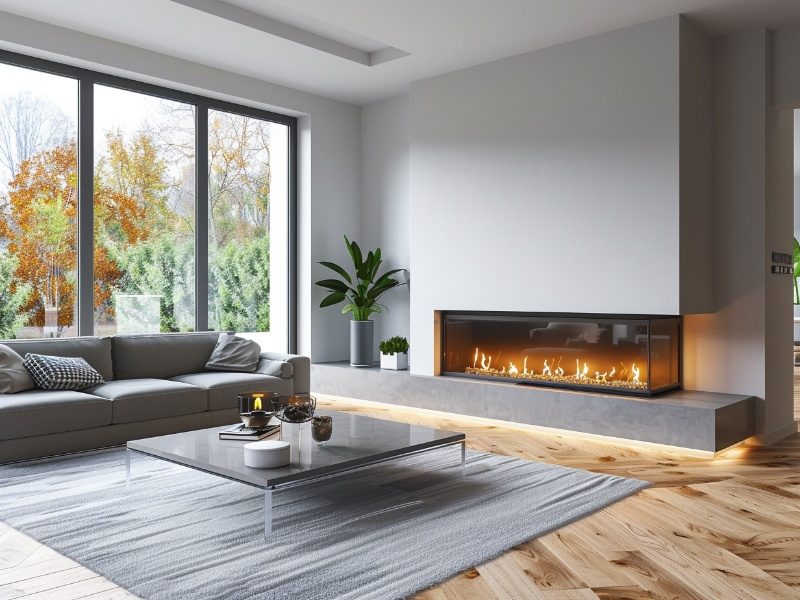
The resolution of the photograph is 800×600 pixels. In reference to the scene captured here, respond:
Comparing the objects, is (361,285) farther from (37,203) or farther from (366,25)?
(37,203)

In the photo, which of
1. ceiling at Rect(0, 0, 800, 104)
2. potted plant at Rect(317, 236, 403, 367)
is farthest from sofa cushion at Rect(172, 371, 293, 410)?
ceiling at Rect(0, 0, 800, 104)

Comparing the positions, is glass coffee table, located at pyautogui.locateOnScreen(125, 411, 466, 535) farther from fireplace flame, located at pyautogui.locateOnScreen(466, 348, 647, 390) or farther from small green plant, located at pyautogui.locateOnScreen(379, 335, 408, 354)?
small green plant, located at pyautogui.locateOnScreen(379, 335, 408, 354)

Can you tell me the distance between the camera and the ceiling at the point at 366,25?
4.65 meters

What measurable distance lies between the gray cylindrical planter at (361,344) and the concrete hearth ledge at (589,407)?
37cm

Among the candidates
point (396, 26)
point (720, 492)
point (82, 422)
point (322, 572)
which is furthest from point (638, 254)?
point (82, 422)

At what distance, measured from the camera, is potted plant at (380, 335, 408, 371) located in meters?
6.53

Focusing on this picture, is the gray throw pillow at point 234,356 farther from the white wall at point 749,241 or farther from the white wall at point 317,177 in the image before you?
the white wall at point 749,241

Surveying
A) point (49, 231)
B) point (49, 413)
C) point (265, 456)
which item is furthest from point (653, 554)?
point (49, 231)

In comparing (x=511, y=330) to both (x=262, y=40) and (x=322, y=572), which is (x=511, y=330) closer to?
(x=262, y=40)

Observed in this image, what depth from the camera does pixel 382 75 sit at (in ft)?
20.7

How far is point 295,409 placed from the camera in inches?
138

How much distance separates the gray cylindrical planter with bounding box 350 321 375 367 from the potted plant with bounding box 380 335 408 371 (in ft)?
0.80

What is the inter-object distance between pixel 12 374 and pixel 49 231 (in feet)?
4.57

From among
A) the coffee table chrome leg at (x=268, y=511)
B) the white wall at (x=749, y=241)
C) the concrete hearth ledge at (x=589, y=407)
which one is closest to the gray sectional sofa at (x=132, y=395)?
the concrete hearth ledge at (x=589, y=407)
